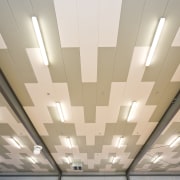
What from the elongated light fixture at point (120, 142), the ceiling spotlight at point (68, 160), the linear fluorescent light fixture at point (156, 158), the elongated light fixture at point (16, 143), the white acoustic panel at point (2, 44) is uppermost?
the ceiling spotlight at point (68, 160)

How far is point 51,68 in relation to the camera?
12.1 ft

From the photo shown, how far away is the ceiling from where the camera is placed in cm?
272

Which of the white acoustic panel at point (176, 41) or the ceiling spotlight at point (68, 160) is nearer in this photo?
the white acoustic panel at point (176, 41)

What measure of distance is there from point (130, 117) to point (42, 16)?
3738 mm

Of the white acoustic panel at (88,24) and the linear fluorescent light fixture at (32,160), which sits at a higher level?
the linear fluorescent light fixture at (32,160)

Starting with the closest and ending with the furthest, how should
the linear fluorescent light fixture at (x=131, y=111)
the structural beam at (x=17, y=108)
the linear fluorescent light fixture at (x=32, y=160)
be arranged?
1. the structural beam at (x=17, y=108)
2. the linear fluorescent light fixture at (x=131, y=111)
3. the linear fluorescent light fixture at (x=32, y=160)

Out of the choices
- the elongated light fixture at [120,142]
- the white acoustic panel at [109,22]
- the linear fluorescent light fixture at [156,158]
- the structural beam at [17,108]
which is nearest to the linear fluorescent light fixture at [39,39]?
the white acoustic panel at [109,22]

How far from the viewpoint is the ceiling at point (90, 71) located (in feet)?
8.92

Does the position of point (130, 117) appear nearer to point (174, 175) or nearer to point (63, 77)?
point (63, 77)

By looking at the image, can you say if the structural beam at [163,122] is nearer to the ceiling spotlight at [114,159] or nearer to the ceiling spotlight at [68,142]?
the ceiling spotlight at [114,159]

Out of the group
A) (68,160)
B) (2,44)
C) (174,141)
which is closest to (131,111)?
(174,141)

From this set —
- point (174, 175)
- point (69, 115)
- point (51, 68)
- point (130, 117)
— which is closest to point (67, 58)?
point (51, 68)

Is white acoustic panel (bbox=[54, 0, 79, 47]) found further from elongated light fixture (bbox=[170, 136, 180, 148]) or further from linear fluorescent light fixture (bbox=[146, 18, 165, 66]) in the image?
elongated light fixture (bbox=[170, 136, 180, 148])

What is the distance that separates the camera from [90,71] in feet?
12.4
